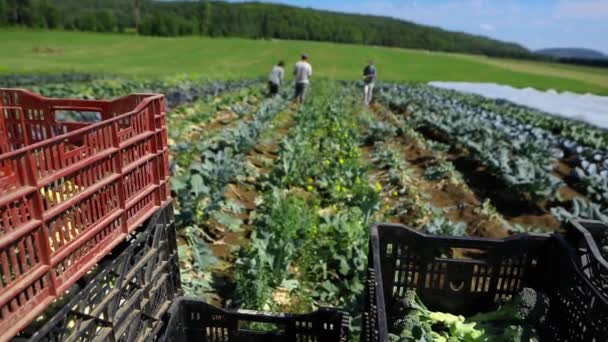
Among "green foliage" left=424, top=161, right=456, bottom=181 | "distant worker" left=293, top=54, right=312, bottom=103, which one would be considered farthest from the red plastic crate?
"distant worker" left=293, top=54, right=312, bottom=103

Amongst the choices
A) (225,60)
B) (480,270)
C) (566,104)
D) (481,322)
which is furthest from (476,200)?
(225,60)

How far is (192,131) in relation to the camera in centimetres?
1123

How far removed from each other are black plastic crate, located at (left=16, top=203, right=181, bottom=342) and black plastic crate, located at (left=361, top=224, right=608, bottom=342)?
44.7 inches

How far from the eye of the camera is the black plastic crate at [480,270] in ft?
6.88

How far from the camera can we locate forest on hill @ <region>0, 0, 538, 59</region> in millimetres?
78250

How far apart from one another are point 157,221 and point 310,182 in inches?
163

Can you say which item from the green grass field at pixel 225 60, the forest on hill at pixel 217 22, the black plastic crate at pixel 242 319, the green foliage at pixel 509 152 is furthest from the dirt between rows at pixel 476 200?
the forest on hill at pixel 217 22

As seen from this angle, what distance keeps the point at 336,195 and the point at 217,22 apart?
9863 centimetres

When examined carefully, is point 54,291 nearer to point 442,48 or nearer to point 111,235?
point 111,235

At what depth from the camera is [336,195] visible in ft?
18.6

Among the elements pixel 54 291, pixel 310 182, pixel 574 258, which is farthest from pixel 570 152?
pixel 54 291

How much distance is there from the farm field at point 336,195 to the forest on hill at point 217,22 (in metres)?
80.4

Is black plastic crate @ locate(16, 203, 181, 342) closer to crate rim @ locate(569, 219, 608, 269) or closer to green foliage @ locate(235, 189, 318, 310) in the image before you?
green foliage @ locate(235, 189, 318, 310)

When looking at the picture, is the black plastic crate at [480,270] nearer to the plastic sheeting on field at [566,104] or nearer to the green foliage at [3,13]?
the plastic sheeting on field at [566,104]
